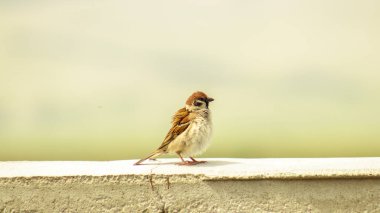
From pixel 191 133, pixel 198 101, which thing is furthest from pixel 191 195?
pixel 198 101

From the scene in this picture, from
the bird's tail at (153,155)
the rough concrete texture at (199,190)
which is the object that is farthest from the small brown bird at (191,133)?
the rough concrete texture at (199,190)

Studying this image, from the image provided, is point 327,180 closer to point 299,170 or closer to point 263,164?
point 299,170

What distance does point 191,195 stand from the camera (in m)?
3.53

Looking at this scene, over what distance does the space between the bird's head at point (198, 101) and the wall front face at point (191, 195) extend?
0.79 m

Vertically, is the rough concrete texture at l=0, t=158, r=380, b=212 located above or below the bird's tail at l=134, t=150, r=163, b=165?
below

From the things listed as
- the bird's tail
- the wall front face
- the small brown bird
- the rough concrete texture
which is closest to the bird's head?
the small brown bird

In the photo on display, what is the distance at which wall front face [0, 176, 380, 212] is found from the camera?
3498 mm

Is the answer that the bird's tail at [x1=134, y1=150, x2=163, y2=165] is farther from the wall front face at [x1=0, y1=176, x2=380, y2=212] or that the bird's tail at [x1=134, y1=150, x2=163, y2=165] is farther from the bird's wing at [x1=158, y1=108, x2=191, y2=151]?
the wall front face at [x1=0, y1=176, x2=380, y2=212]

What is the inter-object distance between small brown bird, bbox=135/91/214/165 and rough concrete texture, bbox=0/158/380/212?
325 mm

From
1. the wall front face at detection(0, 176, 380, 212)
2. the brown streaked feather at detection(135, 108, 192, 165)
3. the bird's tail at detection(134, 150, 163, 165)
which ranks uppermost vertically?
the brown streaked feather at detection(135, 108, 192, 165)

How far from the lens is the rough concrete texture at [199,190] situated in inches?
138

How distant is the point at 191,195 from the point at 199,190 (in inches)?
2.5

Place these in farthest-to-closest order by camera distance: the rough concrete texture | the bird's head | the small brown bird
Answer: the bird's head < the small brown bird < the rough concrete texture

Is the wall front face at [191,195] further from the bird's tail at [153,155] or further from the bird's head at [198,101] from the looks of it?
the bird's head at [198,101]
